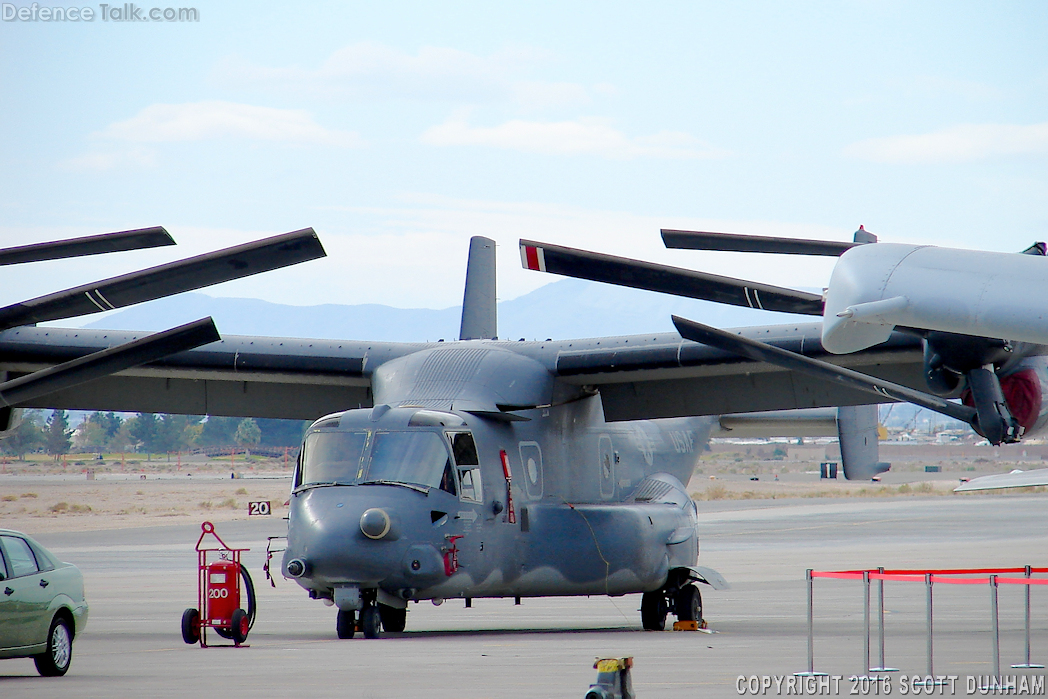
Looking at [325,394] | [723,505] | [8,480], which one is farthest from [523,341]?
[8,480]

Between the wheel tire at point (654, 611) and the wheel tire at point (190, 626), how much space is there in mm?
6039

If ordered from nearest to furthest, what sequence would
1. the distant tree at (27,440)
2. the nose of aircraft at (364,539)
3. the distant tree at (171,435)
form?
the nose of aircraft at (364,539) < the distant tree at (27,440) < the distant tree at (171,435)

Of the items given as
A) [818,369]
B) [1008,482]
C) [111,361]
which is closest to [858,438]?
[1008,482]

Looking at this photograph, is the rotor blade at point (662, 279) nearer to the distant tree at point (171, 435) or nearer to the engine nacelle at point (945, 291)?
the engine nacelle at point (945, 291)

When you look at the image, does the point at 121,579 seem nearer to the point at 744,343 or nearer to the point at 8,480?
the point at 744,343

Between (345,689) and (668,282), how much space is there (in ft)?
16.4

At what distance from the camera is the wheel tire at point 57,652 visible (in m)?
11.0

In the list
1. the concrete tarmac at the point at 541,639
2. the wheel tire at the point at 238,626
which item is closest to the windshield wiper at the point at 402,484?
the concrete tarmac at the point at 541,639

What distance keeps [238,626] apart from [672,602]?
6176 mm

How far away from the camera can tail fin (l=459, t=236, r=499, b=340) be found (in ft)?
67.4

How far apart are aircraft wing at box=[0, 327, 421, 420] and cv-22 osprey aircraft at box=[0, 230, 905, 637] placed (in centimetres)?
3

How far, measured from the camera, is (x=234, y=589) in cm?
1384

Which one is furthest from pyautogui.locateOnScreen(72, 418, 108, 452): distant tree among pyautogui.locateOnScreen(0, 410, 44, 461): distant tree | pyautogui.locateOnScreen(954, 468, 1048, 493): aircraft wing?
pyautogui.locateOnScreen(954, 468, 1048, 493): aircraft wing

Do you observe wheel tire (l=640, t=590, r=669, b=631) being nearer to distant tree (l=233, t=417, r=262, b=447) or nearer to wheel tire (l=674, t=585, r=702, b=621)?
wheel tire (l=674, t=585, r=702, b=621)
